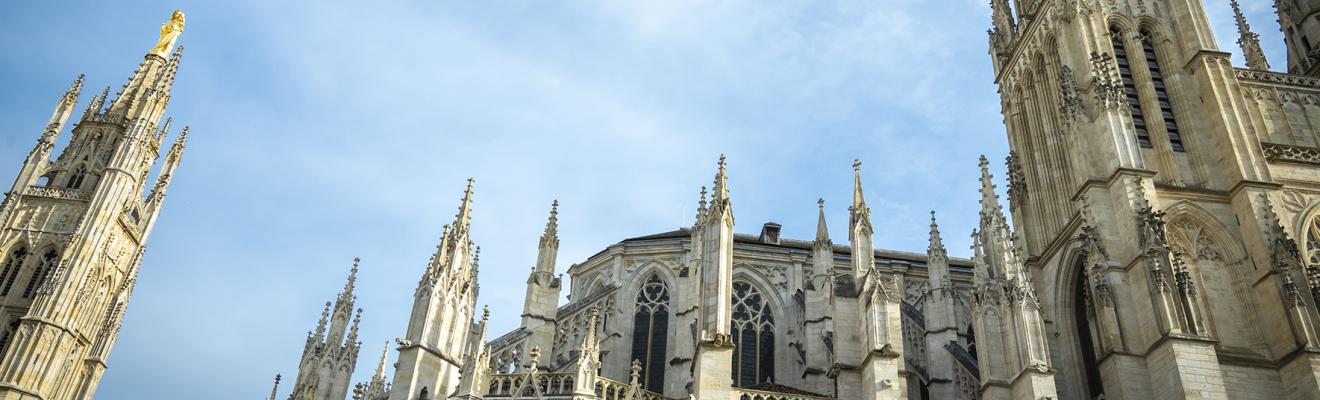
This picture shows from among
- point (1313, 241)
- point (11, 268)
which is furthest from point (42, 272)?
point (1313, 241)

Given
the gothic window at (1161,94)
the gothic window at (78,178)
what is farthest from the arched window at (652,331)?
the gothic window at (78,178)

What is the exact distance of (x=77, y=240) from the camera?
117 ft

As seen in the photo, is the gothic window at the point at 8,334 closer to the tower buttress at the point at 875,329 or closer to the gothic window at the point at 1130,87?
the tower buttress at the point at 875,329

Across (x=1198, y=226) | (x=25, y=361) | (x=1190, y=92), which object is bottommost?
(x=25, y=361)

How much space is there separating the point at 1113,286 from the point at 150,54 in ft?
150

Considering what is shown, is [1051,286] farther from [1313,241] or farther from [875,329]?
[875,329]

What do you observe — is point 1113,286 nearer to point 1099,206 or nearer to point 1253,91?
point 1099,206

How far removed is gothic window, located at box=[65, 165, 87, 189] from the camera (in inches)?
1538

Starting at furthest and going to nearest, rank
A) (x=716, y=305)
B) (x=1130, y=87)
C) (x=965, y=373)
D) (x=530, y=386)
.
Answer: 1. (x=1130, y=87)
2. (x=965, y=373)
3. (x=716, y=305)
4. (x=530, y=386)

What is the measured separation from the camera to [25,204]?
3759 cm

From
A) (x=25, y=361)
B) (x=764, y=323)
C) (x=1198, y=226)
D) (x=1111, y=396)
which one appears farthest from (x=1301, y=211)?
(x=25, y=361)

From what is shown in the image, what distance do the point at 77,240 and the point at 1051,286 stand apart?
34.4 meters

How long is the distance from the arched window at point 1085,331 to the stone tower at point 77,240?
33.3 meters

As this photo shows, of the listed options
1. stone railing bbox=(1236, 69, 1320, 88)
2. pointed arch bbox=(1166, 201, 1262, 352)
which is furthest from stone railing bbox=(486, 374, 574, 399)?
stone railing bbox=(1236, 69, 1320, 88)
